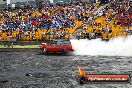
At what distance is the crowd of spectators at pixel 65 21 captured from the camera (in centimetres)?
5222

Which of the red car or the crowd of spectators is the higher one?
the crowd of spectators

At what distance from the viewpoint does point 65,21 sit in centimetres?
5669

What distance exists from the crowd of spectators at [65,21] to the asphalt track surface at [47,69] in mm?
6670

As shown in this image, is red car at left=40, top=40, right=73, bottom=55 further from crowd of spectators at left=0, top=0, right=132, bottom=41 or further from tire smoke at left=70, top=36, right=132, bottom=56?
crowd of spectators at left=0, top=0, right=132, bottom=41

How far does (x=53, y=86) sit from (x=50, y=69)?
804cm

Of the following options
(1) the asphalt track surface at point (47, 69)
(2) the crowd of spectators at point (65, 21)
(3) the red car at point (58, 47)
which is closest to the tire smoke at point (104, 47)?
(3) the red car at point (58, 47)

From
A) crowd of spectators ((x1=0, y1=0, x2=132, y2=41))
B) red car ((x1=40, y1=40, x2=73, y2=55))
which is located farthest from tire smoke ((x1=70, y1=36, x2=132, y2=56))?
crowd of spectators ((x1=0, y1=0, x2=132, y2=41))

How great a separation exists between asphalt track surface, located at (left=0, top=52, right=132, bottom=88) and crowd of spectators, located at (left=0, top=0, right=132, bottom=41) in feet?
21.9

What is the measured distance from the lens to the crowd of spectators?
5222cm

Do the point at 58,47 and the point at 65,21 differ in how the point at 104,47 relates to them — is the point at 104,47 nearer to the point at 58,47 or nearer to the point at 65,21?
the point at 58,47

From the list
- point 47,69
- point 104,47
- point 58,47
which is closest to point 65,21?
point 104,47

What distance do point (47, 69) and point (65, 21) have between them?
2295 cm

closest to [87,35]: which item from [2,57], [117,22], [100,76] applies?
[117,22]

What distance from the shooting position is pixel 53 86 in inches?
1037
